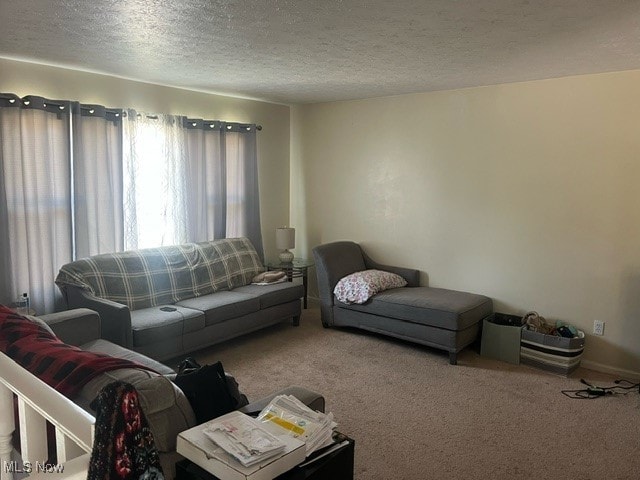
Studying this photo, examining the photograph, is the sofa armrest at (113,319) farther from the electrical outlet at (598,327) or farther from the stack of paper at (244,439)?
the electrical outlet at (598,327)

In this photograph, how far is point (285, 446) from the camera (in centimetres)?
151

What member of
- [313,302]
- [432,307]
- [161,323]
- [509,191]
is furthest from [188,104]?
[509,191]

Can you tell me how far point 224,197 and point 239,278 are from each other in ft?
2.83

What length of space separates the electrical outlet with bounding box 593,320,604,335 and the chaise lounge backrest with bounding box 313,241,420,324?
1.58 m

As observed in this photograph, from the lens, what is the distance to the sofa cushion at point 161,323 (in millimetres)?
→ 3504

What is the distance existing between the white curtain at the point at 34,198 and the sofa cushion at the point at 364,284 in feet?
7.77

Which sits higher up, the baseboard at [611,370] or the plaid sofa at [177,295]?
the plaid sofa at [177,295]

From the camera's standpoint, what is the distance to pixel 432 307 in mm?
4121

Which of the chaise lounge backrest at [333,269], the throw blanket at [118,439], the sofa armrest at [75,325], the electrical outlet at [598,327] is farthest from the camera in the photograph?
the chaise lounge backrest at [333,269]

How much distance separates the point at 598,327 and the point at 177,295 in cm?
348

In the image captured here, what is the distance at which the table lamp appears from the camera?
545 centimetres

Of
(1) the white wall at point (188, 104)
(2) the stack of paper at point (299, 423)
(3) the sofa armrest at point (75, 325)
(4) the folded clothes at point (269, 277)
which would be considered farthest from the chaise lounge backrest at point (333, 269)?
(2) the stack of paper at point (299, 423)

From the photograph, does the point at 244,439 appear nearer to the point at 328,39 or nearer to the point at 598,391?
the point at 328,39

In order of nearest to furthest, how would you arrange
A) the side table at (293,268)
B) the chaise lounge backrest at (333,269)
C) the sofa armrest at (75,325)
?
1. the sofa armrest at (75,325)
2. the chaise lounge backrest at (333,269)
3. the side table at (293,268)
